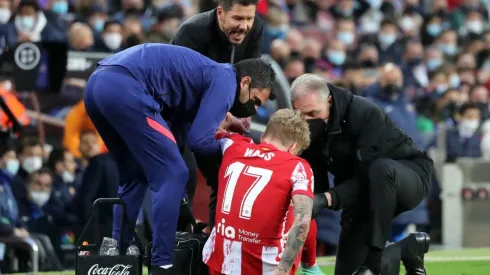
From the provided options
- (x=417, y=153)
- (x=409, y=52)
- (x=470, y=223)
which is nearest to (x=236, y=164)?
(x=417, y=153)

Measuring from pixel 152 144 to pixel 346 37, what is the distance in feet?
37.6

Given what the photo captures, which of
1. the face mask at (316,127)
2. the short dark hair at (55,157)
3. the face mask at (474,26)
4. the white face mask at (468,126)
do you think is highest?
the face mask at (474,26)

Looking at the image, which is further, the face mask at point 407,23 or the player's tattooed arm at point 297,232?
the face mask at point 407,23

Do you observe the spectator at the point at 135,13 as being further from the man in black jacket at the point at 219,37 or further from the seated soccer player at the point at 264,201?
the seated soccer player at the point at 264,201

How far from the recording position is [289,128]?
728cm

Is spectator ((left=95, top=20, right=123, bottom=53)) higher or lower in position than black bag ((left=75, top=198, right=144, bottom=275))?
higher

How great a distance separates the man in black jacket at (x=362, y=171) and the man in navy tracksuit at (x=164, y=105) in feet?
1.36

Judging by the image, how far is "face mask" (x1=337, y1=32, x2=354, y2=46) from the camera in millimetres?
18578

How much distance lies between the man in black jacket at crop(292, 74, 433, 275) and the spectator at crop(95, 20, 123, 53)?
595 centimetres

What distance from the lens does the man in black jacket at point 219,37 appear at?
830cm

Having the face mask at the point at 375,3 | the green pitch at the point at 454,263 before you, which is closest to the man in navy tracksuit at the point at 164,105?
the green pitch at the point at 454,263

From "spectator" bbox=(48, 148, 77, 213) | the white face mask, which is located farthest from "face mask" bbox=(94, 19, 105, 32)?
the white face mask

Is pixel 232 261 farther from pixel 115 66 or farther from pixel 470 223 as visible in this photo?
pixel 470 223

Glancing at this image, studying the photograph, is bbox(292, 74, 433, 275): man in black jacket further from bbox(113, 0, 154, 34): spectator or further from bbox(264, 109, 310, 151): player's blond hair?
bbox(113, 0, 154, 34): spectator
